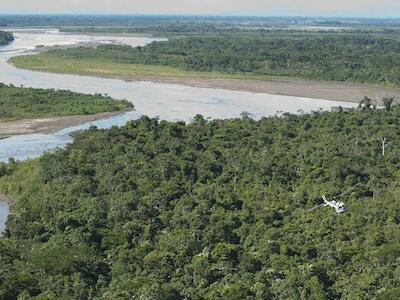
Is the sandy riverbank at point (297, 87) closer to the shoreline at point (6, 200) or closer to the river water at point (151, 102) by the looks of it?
the river water at point (151, 102)

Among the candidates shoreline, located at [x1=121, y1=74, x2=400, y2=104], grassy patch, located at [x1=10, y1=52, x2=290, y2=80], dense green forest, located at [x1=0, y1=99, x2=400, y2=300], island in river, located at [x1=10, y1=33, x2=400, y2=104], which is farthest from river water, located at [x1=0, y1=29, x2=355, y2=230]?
dense green forest, located at [x1=0, y1=99, x2=400, y2=300]

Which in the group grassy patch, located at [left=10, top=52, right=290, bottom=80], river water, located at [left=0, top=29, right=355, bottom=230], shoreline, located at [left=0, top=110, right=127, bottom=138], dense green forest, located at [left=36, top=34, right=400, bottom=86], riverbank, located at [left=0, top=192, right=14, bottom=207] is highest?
dense green forest, located at [left=36, top=34, right=400, bottom=86]

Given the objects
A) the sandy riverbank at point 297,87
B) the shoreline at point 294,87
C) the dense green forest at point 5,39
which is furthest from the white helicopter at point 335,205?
the dense green forest at point 5,39

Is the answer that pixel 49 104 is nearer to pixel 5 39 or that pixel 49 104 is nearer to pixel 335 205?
pixel 335 205

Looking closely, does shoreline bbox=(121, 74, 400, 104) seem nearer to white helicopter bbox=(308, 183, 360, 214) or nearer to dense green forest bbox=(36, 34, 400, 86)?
dense green forest bbox=(36, 34, 400, 86)

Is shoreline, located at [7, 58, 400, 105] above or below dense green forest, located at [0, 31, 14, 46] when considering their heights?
below

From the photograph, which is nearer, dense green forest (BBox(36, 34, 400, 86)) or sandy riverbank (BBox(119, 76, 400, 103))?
sandy riverbank (BBox(119, 76, 400, 103))

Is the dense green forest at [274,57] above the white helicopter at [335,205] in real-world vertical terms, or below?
above
